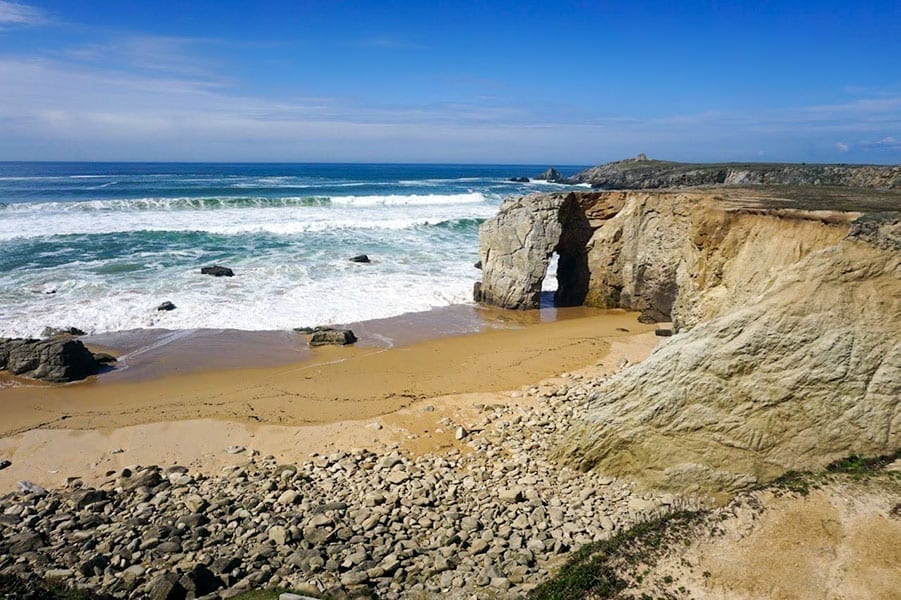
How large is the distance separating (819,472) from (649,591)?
2.94 metres

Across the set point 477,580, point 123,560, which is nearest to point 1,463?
point 123,560

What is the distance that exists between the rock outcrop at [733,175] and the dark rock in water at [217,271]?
22869 mm

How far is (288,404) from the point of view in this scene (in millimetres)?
11875

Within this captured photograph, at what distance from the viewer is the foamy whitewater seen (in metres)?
18.4

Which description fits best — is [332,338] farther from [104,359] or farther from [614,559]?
[614,559]

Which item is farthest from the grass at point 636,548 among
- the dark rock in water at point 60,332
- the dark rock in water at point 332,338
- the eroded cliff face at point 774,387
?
the dark rock in water at point 60,332

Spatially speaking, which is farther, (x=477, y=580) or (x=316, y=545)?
(x=316, y=545)

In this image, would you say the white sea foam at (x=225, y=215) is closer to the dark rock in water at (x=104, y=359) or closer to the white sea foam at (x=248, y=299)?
the white sea foam at (x=248, y=299)

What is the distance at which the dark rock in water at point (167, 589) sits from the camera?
6.19 m

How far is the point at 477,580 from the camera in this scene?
20.4 ft

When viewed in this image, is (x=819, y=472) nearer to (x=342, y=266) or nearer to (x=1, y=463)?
(x=1, y=463)

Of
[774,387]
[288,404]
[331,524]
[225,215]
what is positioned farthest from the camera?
[225,215]

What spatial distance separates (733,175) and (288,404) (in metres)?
55.4

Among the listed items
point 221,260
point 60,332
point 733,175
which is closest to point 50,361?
point 60,332
